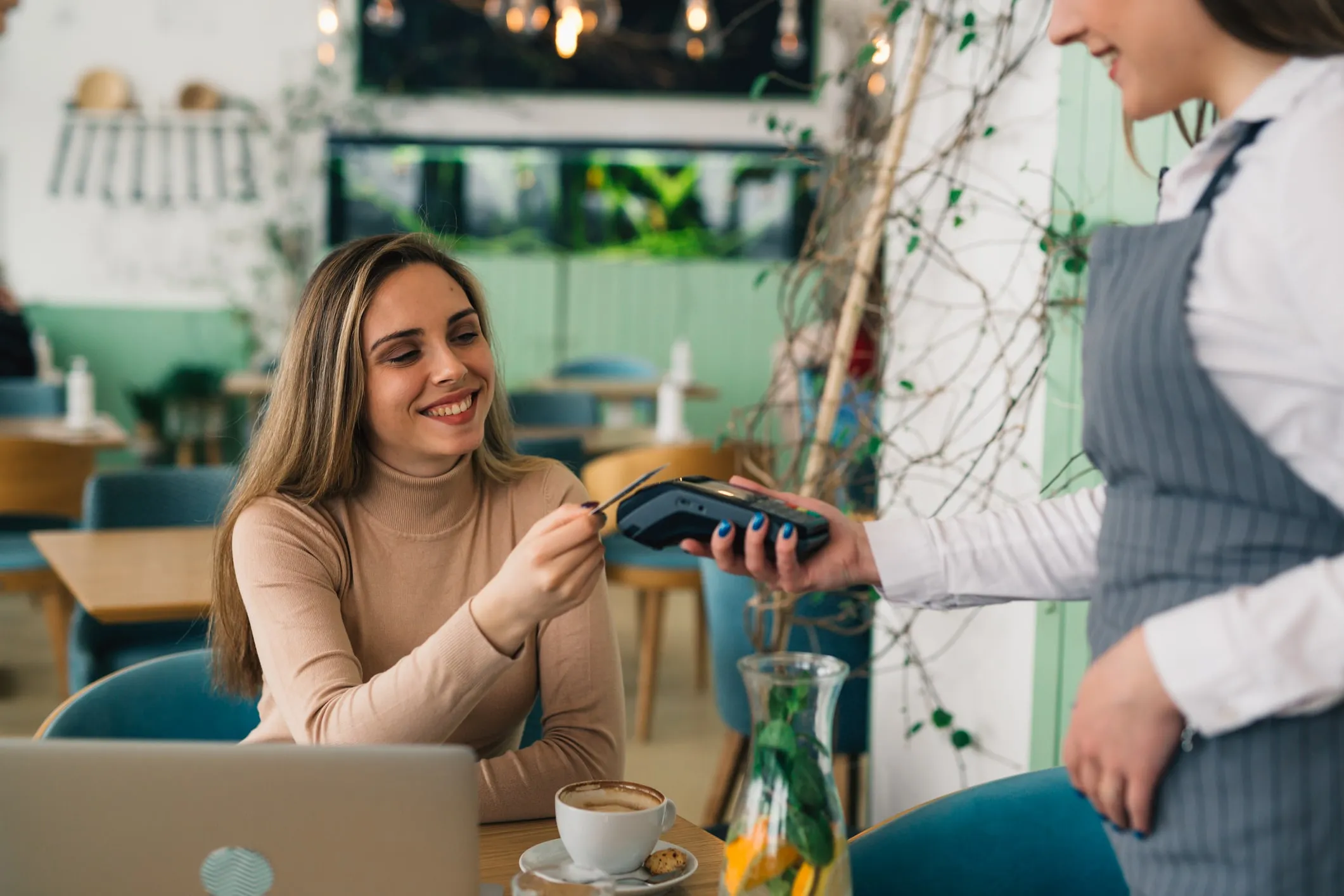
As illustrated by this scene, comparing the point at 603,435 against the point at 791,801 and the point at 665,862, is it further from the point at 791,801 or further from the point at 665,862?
the point at 791,801

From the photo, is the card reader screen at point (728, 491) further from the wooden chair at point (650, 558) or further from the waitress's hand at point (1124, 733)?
the wooden chair at point (650, 558)

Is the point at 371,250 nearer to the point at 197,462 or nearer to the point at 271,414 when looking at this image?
the point at 271,414

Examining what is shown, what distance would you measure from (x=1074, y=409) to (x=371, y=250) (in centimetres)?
114

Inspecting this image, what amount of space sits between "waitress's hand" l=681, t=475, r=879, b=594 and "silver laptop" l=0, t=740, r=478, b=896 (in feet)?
1.22

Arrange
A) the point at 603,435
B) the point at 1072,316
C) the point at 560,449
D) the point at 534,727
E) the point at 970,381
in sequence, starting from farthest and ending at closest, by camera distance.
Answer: the point at 603,435 → the point at 560,449 → the point at 970,381 → the point at 1072,316 → the point at 534,727

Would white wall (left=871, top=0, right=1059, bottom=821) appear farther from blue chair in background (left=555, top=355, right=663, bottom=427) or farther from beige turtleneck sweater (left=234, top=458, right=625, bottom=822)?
blue chair in background (left=555, top=355, right=663, bottom=427)

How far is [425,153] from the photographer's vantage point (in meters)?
7.55

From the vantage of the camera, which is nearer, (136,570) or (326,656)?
(326,656)

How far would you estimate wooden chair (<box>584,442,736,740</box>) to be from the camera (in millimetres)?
3725

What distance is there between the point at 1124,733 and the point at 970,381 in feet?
5.41

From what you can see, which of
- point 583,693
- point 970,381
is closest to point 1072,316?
point 970,381

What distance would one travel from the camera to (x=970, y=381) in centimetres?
240

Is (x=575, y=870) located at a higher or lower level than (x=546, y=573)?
lower

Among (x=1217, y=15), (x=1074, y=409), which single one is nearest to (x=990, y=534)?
(x=1217, y=15)
